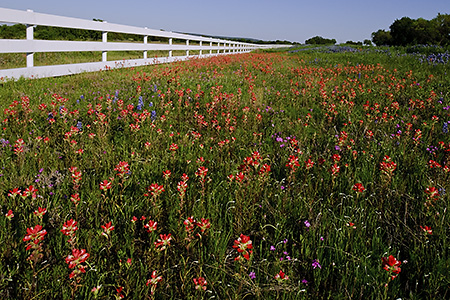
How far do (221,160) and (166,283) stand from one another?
1702 millimetres

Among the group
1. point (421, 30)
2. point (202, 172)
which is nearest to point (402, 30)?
point (421, 30)

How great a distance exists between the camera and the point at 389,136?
4.33 m

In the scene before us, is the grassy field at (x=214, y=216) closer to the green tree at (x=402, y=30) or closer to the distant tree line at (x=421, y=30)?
the distant tree line at (x=421, y=30)

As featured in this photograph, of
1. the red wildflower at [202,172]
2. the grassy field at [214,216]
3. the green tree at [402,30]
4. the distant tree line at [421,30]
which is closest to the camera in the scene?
the grassy field at [214,216]

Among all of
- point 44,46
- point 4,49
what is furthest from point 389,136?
point 44,46

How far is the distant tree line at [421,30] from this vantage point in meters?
44.8

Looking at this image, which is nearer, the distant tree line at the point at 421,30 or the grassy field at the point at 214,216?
the grassy field at the point at 214,216

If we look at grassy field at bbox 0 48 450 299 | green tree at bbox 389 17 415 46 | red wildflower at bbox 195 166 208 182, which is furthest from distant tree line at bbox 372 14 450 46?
red wildflower at bbox 195 166 208 182

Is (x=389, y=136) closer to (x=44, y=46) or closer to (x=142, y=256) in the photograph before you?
(x=142, y=256)

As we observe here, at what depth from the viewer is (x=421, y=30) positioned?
147ft

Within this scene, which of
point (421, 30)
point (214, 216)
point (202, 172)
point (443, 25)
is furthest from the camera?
point (443, 25)

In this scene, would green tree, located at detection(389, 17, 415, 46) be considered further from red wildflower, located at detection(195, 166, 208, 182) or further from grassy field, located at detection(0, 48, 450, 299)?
red wildflower, located at detection(195, 166, 208, 182)

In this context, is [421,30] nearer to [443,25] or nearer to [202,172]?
[443,25]

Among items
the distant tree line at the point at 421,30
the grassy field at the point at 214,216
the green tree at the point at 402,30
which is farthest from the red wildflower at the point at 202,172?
the green tree at the point at 402,30
